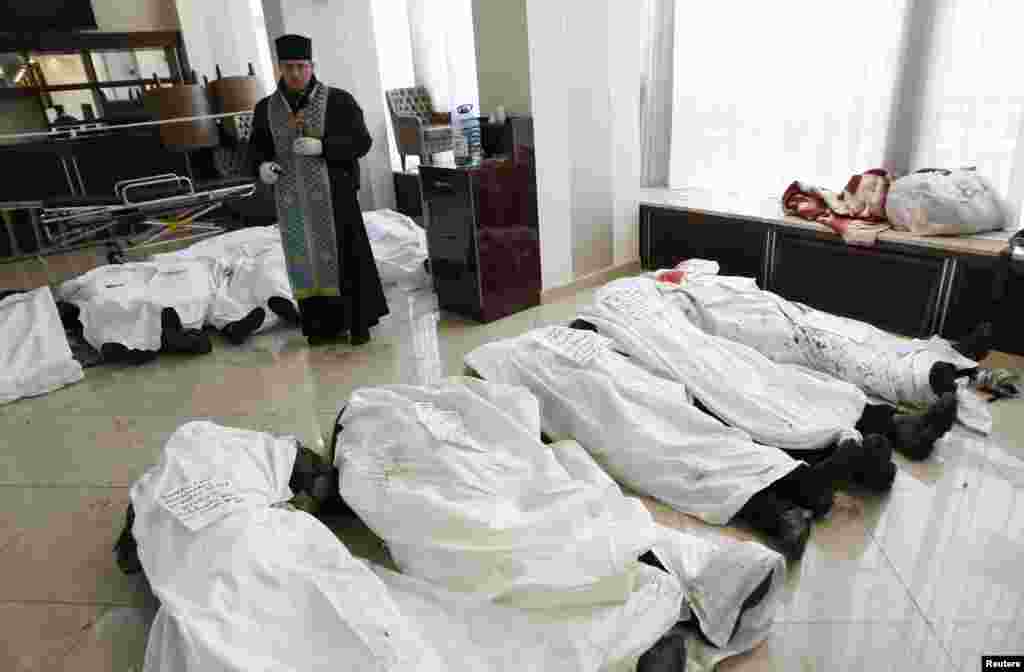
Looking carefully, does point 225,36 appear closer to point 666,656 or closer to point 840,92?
point 840,92

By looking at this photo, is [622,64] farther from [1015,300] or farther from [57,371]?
[57,371]

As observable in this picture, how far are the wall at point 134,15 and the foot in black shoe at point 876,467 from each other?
6.10 metres

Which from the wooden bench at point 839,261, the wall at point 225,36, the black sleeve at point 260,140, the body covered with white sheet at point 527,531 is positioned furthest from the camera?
the wall at point 225,36

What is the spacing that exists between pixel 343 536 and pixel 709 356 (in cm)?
124

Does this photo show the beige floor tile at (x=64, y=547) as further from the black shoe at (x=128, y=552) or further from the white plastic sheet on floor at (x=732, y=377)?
the white plastic sheet on floor at (x=732, y=377)

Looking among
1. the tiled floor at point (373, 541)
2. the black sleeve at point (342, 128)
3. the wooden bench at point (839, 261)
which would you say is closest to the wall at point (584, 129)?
the wooden bench at point (839, 261)

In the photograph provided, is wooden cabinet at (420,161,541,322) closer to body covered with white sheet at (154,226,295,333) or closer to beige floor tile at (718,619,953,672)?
body covered with white sheet at (154,226,295,333)

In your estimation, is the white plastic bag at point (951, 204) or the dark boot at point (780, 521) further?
the white plastic bag at point (951, 204)

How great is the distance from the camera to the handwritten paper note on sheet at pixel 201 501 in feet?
4.51

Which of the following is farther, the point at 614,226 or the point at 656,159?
the point at 656,159

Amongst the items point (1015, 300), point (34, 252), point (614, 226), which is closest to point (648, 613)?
point (1015, 300)

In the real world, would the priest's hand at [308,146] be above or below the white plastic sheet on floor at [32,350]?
above

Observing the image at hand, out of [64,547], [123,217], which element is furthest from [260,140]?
[64,547]

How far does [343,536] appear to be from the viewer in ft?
5.81
